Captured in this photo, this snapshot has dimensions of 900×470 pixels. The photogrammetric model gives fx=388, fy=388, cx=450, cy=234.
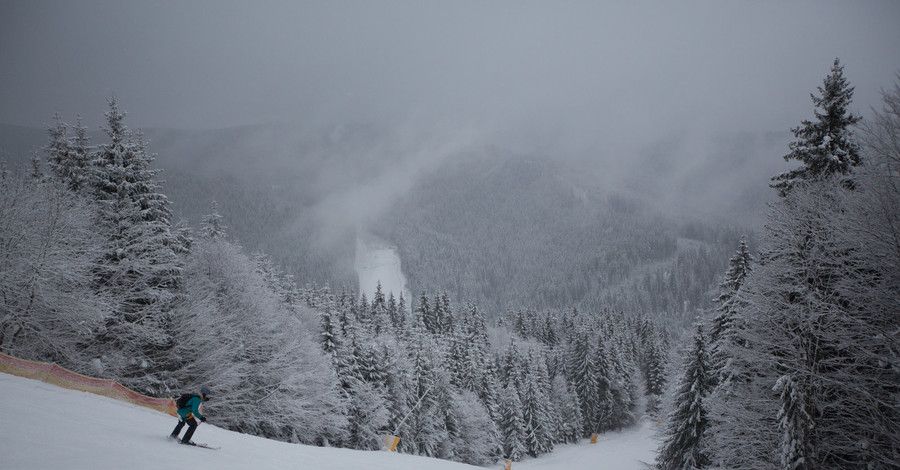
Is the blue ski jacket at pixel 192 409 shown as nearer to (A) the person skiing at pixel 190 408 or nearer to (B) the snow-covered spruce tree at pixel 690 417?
(A) the person skiing at pixel 190 408

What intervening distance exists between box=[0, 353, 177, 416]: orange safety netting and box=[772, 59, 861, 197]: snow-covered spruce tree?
24258 millimetres

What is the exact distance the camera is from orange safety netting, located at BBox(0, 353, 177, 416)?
40.7 ft

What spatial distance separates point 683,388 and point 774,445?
11858 mm

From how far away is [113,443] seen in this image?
8336 millimetres

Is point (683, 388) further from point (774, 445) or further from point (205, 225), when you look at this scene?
point (205, 225)

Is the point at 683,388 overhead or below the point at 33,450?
overhead

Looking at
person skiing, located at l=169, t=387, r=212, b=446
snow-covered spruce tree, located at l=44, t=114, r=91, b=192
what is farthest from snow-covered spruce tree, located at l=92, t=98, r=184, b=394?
person skiing, located at l=169, t=387, r=212, b=446

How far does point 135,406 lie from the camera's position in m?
13.1

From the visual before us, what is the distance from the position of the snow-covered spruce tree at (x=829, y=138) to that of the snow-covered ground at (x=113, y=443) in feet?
56.5

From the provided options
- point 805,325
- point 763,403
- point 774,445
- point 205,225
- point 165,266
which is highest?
point 205,225

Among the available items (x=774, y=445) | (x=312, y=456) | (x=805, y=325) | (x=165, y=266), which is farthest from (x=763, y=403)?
(x=165, y=266)

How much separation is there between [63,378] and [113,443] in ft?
22.9

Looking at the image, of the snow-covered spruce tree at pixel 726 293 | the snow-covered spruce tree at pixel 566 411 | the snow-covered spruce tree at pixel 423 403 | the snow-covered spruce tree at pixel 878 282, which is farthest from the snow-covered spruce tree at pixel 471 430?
the snow-covered spruce tree at pixel 878 282

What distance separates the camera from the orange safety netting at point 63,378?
12.4m
